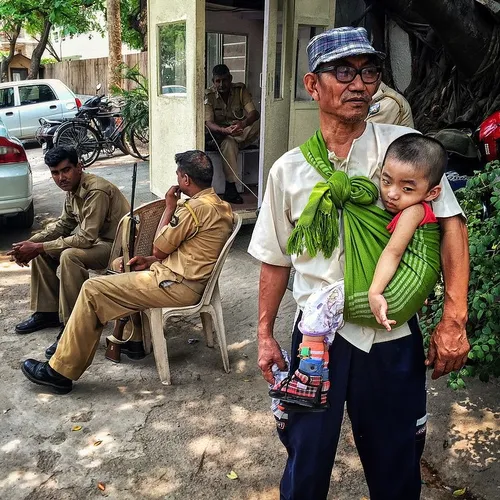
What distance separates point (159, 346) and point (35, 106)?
12.2m

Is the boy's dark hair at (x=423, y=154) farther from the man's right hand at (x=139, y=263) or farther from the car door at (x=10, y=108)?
the car door at (x=10, y=108)

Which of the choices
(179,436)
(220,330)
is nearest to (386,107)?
(220,330)

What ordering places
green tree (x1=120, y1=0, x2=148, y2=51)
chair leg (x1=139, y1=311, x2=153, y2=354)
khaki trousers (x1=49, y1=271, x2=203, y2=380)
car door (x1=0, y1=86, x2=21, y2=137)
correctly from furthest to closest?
car door (x1=0, y1=86, x2=21, y2=137) < green tree (x1=120, y1=0, x2=148, y2=51) < chair leg (x1=139, y1=311, x2=153, y2=354) < khaki trousers (x1=49, y1=271, x2=203, y2=380)

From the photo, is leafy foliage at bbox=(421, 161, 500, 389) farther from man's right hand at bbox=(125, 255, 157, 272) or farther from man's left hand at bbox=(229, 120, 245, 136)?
man's left hand at bbox=(229, 120, 245, 136)

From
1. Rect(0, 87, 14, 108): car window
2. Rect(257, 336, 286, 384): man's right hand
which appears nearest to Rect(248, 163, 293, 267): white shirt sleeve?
Rect(257, 336, 286, 384): man's right hand

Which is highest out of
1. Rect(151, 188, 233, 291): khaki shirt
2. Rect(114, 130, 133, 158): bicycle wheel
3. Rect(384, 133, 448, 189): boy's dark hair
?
Rect(384, 133, 448, 189): boy's dark hair

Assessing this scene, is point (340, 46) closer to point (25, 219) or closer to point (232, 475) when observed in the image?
point (232, 475)

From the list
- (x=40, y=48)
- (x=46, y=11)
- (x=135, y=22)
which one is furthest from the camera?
(x=40, y=48)

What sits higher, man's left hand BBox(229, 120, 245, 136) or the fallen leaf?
man's left hand BBox(229, 120, 245, 136)

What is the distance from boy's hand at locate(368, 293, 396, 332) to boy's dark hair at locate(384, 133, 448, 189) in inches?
14.2

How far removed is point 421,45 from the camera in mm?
7520

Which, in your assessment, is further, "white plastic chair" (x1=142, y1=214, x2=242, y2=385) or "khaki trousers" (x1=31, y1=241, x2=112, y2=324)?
"khaki trousers" (x1=31, y1=241, x2=112, y2=324)

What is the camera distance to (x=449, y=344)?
5.94 ft

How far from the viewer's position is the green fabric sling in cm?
175
